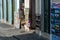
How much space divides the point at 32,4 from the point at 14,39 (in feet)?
11.2

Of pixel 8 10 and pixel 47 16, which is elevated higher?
pixel 8 10

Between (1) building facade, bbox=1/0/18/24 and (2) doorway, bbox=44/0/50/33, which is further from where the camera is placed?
(1) building facade, bbox=1/0/18/24

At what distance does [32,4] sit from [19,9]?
7.75 feet

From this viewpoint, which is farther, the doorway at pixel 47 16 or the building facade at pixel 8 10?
the building facade at pixel 8 10

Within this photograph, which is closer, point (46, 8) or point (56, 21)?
point (56, 21)

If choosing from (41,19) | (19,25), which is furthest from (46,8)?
(19,25)

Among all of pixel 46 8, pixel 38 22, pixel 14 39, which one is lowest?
pixel 14 39

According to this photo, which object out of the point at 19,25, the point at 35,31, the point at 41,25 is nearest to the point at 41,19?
the point at 41,25

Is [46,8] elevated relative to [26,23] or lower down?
elevated

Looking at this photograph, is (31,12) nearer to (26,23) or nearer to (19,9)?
(26,23)

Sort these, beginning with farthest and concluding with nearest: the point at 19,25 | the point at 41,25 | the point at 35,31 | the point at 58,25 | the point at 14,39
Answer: the point at 19,25, the point at 35,31, the point at 41,25, the point at 14,39, the point at 58,25

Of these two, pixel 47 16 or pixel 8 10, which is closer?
pixel 47 16

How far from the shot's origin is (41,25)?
483 inches

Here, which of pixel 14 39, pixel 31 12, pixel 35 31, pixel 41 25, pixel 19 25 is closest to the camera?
pixel 14 39
